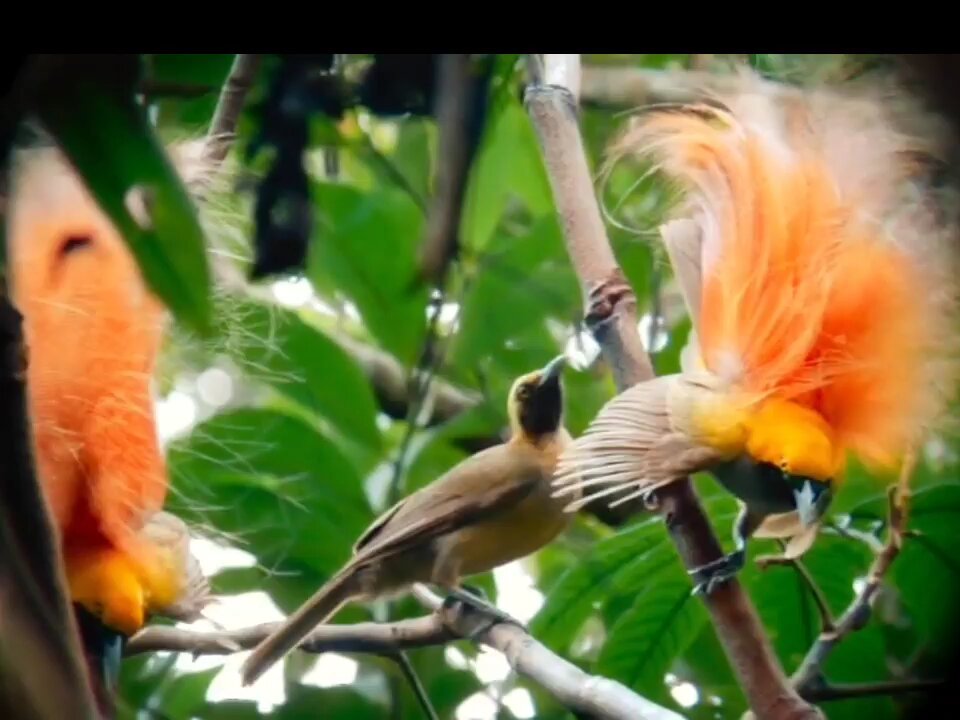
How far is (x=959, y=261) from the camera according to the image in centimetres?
98

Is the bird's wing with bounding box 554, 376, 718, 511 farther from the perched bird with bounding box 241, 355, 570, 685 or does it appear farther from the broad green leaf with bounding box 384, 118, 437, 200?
the broad green leaf with bounding box 384, 118, 437, 200

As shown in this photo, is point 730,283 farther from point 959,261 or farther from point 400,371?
point 400,371

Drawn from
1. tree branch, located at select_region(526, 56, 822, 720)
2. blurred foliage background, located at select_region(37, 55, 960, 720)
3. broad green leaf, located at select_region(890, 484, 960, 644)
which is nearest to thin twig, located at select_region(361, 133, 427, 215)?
blurred foliage background, located at select_region(37, 55, 960, 720)

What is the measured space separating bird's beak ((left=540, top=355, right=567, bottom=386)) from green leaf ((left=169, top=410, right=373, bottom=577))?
176 mm

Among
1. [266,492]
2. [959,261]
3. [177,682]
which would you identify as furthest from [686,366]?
[177,682]

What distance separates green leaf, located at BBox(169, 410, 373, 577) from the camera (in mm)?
1028

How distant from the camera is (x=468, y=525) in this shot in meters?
1.00

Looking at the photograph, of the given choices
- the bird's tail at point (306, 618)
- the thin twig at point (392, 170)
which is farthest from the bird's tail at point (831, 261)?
the bird's tail at point (306, 618)

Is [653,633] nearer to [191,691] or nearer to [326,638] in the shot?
[326,638]

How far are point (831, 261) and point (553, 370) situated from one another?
0.21 meters

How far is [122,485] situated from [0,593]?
0.57 feet

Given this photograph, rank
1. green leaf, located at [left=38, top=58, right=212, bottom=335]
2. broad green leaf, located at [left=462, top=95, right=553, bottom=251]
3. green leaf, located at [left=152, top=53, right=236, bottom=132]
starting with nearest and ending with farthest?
green leaf, located at [left=38, top=58, right=212, bottom=335]
green leaf, located at [left=152, top=53, right=236, bottom=132]
broad green leaf, located at [left=462, top=95, right=553, bottom=251]

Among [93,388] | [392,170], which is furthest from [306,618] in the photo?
[392,170]

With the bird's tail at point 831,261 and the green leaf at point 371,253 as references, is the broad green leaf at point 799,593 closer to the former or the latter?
the bird's tail at point 831,261
